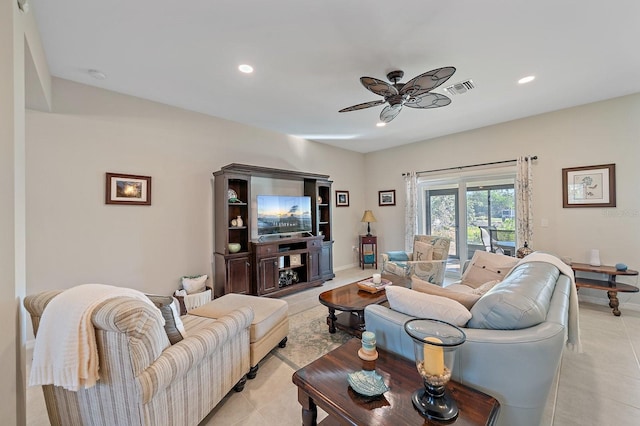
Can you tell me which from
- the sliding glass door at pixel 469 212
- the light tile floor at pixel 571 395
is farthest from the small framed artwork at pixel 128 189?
the sliding glass door at pixel 469 212

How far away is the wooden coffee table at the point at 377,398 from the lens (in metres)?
1.02

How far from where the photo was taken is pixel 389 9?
190cm

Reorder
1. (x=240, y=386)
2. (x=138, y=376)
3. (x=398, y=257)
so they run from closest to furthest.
→ (x=138, y=376) → (x=240, y=386) → (x=398, y=257)

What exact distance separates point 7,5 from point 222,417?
282 centimetres

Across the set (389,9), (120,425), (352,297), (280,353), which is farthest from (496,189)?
(120,425)

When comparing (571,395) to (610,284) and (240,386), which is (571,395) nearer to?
(610,284)

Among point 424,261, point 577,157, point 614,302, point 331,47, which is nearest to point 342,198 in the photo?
point 424,261

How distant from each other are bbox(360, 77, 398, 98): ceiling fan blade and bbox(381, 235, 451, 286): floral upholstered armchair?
2.45 m

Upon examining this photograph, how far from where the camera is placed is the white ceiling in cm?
190

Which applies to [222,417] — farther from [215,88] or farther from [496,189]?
[496,189]

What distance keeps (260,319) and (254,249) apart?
181cm

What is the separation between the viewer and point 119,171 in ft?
10.2

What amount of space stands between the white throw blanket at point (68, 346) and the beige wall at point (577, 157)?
5440 mm

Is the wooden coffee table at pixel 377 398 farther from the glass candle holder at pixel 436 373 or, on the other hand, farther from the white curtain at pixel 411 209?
the white curtain at pixel 411 209
